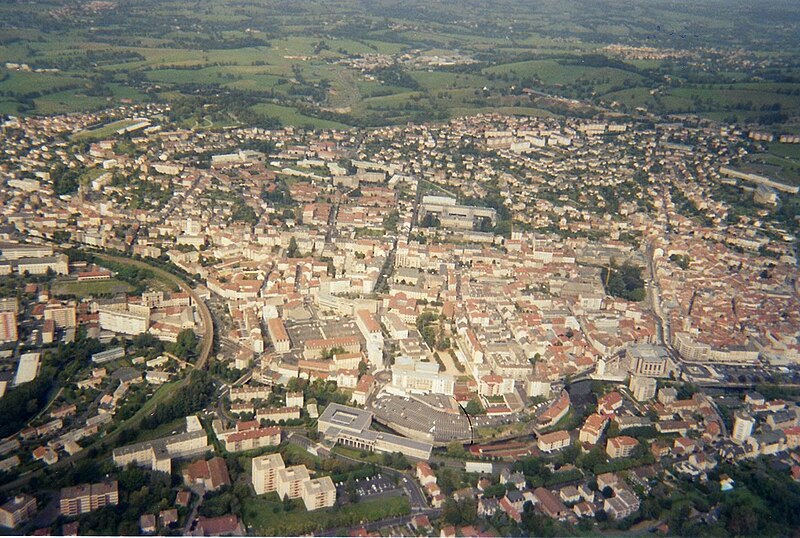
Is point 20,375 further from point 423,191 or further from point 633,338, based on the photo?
point 423,191

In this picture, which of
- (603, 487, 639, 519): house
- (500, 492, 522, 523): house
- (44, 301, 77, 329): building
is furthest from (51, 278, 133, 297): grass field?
(603, 487, 639, 519): house

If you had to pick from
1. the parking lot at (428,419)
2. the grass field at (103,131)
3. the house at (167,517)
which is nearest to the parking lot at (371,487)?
the parking lot at (428,419)

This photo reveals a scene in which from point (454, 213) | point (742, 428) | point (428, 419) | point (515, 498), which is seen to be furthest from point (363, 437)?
point (454, 213)

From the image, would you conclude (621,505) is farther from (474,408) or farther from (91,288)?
(91,288)

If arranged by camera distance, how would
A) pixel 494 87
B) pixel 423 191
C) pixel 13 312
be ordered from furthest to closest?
pixel 494 87, pixel 423 191, pixel 13 312

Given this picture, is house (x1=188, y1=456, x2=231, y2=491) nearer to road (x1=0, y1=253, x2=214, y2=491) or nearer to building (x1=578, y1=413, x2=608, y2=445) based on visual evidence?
A: road (x1=0, y1=253, x2=214, y2=491)

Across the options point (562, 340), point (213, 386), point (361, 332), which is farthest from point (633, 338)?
point (213, 386)
